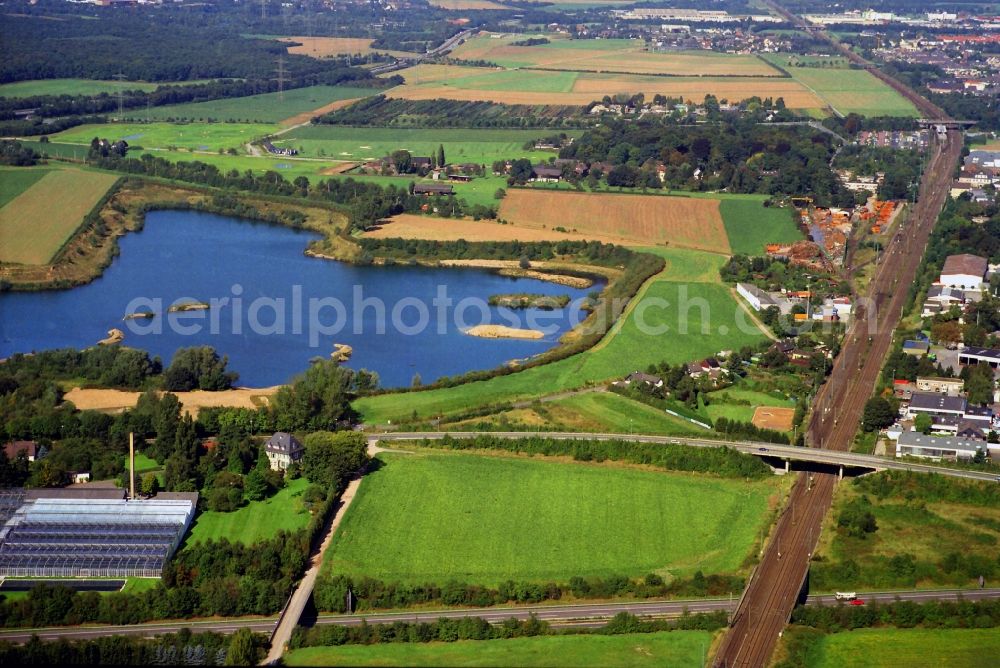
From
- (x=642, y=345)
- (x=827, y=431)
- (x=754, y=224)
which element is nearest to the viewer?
(x=827, y=431)

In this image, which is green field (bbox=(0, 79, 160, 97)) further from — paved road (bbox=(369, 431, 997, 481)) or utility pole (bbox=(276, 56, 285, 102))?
paved road (bbox=(369, 431, 997, 481))

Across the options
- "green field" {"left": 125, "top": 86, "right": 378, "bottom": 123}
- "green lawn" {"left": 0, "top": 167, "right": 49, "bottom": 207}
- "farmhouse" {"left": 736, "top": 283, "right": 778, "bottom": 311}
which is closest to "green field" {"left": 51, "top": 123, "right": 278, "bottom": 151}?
"green field" {"left": 125, "top": 86, "right": 378, "bottom": 123}

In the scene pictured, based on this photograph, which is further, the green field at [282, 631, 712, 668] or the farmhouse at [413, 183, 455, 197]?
the farmhouse at [413, 183, 455, 197]

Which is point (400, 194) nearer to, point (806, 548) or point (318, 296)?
point (318, 296)

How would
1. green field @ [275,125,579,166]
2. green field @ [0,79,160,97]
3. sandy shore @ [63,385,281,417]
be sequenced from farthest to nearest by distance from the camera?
green field @ [0,79,160,97] < green field @ [275,125,579,166] < sandy shore @ [63,385,281,417]

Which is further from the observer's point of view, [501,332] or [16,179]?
[16,179]

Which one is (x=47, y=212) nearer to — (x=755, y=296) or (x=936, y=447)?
(x=755, y=296)

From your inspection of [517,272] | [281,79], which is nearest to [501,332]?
[517,272]
